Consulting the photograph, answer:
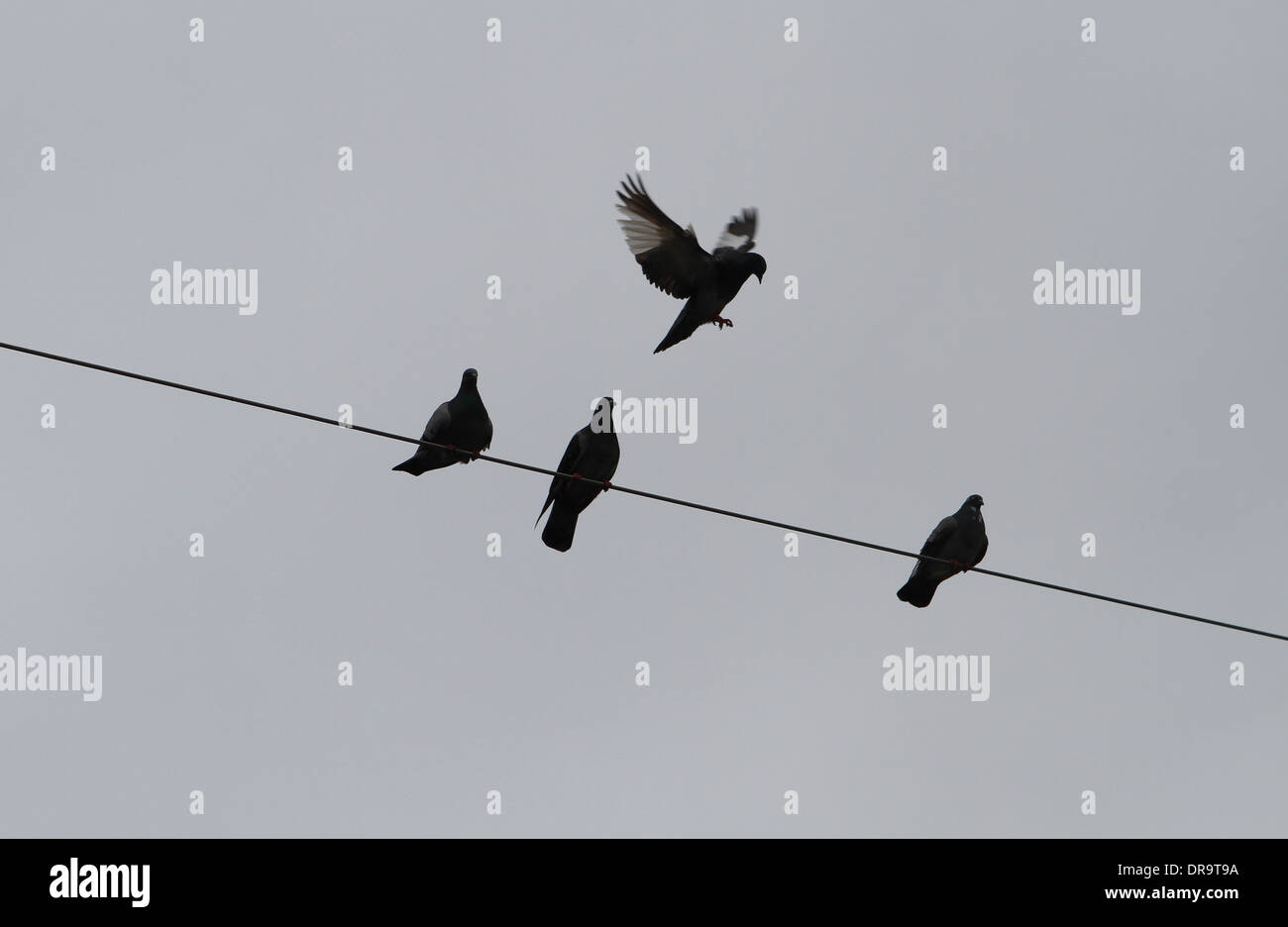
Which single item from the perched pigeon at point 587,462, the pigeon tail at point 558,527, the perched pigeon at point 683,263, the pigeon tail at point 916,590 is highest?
the perched pigeon at point 683,263

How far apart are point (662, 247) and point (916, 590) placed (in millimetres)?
2756

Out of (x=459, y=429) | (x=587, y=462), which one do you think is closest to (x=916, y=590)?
(x=587, y=462)

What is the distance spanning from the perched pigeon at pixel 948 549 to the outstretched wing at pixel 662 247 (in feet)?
7.47

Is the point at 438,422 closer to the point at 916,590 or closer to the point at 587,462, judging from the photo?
the point at 587,462

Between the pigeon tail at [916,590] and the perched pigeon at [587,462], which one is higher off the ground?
the perched pigeon at [587,462]

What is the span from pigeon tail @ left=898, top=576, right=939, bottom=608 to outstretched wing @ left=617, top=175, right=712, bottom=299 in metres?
2.34

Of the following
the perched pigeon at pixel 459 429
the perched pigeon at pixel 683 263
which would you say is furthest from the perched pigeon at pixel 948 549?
the perched pigeon at pixel 459 429

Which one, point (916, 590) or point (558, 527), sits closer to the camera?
point (916, 590)

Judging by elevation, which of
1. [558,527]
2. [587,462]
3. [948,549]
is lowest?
[948,549]

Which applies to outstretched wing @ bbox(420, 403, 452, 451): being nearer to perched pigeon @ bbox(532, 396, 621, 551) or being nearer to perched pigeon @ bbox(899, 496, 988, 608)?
perched pigeon @ bbox(532, 396, 621, 551)

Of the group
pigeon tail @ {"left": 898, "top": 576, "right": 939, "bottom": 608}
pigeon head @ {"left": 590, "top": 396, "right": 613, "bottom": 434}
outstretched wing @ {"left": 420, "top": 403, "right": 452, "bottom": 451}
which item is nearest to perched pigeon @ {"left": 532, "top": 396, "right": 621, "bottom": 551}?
pigeon head @ {"left": 590, "top": 396, "right": 613, "bottom": 434}

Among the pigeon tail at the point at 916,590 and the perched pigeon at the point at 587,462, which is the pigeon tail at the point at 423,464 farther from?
the pigeon tail at the point at 916,590

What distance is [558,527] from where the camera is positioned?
38.4 ft

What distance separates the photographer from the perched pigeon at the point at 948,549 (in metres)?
11.4
